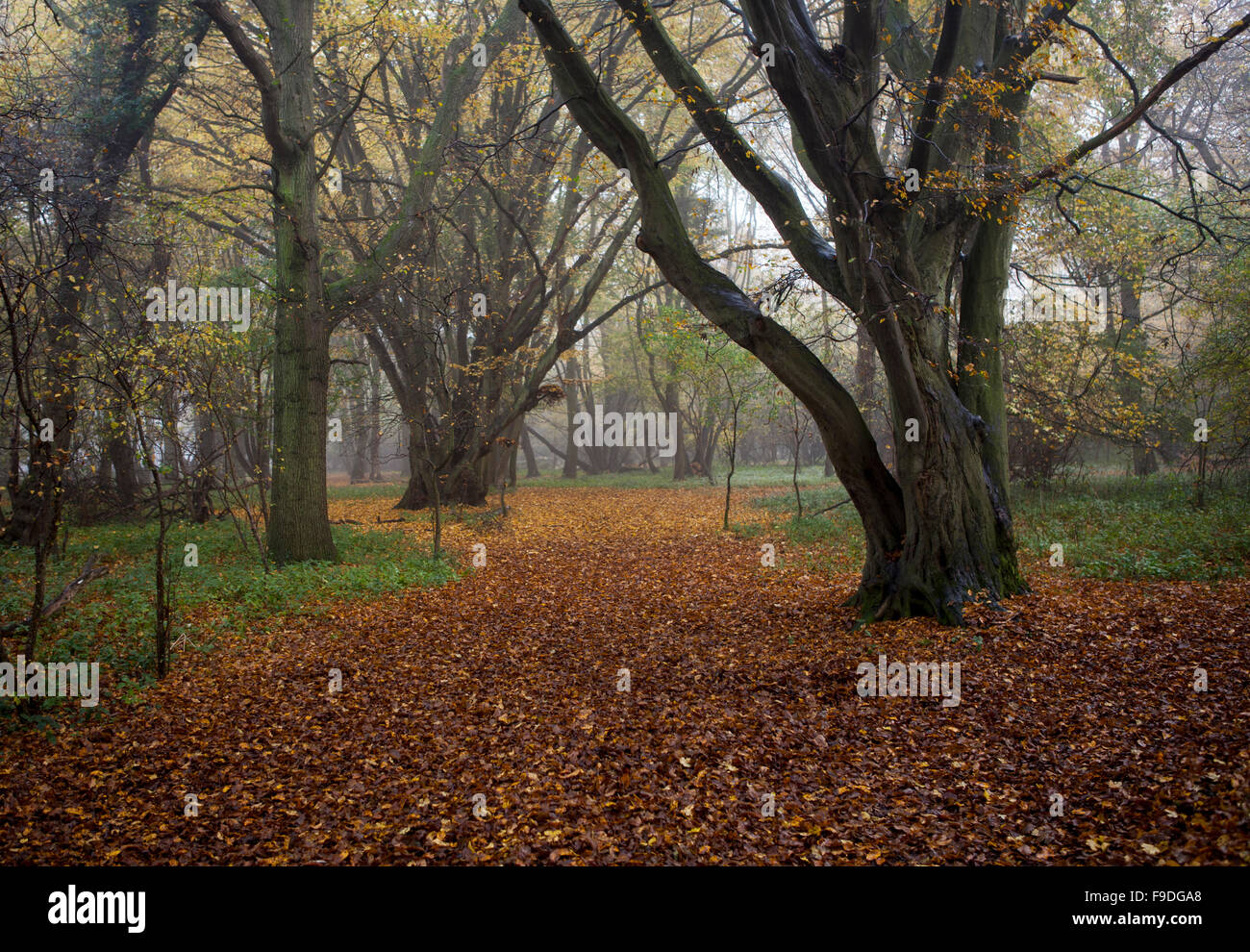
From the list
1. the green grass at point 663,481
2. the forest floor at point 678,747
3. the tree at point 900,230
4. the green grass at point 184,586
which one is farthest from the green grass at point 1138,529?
the green grass at point 663,481

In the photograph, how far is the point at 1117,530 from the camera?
9.98 meters

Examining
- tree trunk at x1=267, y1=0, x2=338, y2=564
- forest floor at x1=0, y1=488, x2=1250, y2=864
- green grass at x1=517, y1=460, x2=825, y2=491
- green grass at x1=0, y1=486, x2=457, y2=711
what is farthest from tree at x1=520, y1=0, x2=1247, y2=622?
green grass at x1=517, y1=460, x2=825, y2=491

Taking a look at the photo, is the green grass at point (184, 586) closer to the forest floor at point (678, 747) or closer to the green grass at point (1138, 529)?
the forest floor at point (678, 747)

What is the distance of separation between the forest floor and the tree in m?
0.74

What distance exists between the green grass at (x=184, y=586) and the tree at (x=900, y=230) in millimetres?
5378

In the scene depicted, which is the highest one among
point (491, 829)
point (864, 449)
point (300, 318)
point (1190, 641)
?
point (300, 318)

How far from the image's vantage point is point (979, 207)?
6.26m

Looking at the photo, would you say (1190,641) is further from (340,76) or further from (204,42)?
(204,42)

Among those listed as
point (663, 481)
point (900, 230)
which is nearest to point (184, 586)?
point (900, 230)

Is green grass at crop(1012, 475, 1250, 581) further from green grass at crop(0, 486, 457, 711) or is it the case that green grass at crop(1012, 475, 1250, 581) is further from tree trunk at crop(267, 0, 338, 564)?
tree trunk at crop(267, 0, 338, 564)

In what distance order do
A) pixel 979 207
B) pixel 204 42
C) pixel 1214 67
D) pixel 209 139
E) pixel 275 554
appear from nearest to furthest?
pixel 979 207, pixel 275 554, pixel 204 42, pixel 1214 67, pixel 209 139

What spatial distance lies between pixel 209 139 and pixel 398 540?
44.4ft

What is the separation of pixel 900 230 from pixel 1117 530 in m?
6.27

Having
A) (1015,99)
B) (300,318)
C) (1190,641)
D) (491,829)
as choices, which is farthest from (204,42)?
(1190,641)
